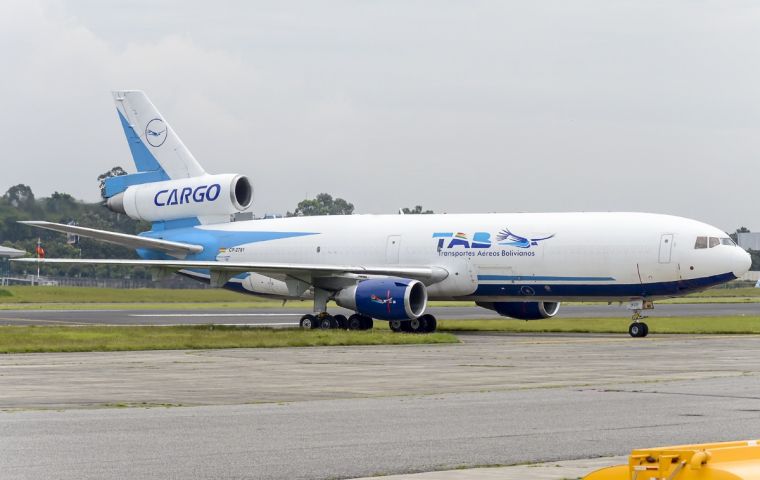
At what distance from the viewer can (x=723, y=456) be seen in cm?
487

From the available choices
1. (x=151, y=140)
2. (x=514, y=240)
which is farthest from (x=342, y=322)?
(x=151, y=140)

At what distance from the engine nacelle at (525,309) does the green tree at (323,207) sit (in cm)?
9468

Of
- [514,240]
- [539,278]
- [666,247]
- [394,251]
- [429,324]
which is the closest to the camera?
[666,247]

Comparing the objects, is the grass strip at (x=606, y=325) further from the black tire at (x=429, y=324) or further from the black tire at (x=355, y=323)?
the black tire at (x=355, y=323)

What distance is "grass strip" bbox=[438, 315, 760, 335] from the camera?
136ft

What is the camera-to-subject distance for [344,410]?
51.4 feet

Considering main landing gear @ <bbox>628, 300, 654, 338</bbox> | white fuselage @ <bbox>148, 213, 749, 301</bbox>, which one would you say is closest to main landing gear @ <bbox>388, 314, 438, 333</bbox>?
white fuselage @ <bbox>148, 213, 749, 301</bbox>

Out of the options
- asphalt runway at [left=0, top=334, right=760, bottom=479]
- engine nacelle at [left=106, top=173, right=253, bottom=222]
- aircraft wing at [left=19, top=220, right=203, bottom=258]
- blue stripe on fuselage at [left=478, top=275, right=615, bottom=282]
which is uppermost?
engine nacelle at [left=106, top=173, right=253, bottom=222]

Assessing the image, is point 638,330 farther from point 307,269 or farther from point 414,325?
point 307,269

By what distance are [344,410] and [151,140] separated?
33.2 meters

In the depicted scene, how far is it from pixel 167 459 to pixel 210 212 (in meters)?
35.8

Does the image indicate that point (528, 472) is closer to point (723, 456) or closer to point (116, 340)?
point (723, 456)

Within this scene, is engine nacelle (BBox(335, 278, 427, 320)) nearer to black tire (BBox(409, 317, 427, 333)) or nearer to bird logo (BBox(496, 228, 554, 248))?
black tire (BBox(409, 317, 427, 333))

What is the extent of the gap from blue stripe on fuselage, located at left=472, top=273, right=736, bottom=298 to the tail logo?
49.0 feet
